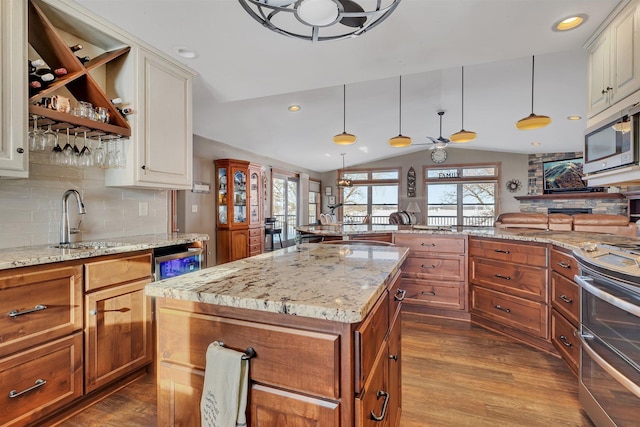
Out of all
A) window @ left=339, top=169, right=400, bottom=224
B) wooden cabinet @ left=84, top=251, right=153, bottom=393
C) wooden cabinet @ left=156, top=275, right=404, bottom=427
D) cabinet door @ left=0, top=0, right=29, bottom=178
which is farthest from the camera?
window @ left=339, top=169, right=400, bottom=224

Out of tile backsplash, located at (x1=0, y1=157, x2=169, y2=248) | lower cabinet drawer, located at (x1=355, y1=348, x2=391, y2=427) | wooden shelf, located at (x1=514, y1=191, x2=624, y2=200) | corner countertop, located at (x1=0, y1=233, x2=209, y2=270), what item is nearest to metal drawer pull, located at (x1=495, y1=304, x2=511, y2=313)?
lower cabinet drawer, located at (x1=355, y1=348, x2=391, y2=427)

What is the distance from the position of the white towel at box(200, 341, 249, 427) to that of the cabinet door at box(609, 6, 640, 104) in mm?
2533

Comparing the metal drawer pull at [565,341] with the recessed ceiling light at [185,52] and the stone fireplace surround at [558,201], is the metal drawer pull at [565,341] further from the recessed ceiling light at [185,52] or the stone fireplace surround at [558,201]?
the stone fireplace surround at [558,201]

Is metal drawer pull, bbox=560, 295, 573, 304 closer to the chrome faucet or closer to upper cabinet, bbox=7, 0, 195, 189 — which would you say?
upper cabinet, bbox=7, 0, 195, 189

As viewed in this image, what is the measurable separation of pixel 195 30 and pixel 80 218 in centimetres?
155

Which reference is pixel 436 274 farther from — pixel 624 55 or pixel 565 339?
pixel 624 55

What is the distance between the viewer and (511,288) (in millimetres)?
2623

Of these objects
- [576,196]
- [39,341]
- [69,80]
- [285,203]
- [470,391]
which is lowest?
[470,391]

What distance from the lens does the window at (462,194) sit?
361 inches

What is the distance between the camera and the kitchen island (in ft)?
2.35

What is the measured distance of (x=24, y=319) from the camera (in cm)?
141

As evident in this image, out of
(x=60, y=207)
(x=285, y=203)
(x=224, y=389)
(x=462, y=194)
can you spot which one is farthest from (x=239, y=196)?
(x=462, y=194)

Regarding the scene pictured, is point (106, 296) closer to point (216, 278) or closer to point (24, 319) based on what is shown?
point (24, 319)

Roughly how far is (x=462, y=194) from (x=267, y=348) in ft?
32.2
